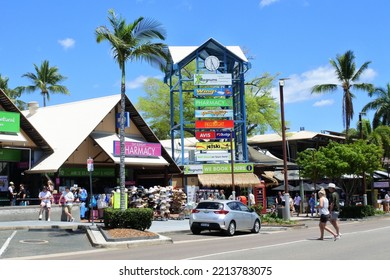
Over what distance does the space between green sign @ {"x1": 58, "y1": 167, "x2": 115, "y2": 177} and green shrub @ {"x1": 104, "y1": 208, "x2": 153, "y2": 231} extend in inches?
512

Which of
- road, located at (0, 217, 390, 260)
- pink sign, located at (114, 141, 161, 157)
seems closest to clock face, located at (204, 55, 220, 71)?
pink sign, located at (114, 141, 161, 157)

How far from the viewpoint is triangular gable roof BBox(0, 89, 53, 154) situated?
2816 centimetres

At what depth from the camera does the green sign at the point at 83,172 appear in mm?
31672

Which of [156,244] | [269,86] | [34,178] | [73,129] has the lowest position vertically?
[156,244]

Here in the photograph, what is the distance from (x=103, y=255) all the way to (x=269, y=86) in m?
48.6

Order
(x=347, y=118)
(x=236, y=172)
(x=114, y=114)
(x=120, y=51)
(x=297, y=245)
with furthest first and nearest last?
1. (x=347, y=118)
2. (x=236, y=172)
3. (x=114, y=114)
4. (x=120, y=51)
5. (x=297, y=245)

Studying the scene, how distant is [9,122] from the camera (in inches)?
1082

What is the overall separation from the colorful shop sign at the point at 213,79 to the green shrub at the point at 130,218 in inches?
837

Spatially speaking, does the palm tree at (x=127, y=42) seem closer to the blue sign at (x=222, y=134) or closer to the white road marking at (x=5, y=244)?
the white road marking at (x=5, y=244)

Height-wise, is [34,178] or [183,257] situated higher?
[34,178]

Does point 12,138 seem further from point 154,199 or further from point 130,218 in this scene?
point 130,218

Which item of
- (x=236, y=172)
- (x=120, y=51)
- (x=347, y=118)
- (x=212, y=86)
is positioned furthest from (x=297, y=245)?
(x=347, y=118)

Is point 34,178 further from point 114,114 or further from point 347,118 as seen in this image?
point 347,118

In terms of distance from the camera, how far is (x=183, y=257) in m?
12.9
